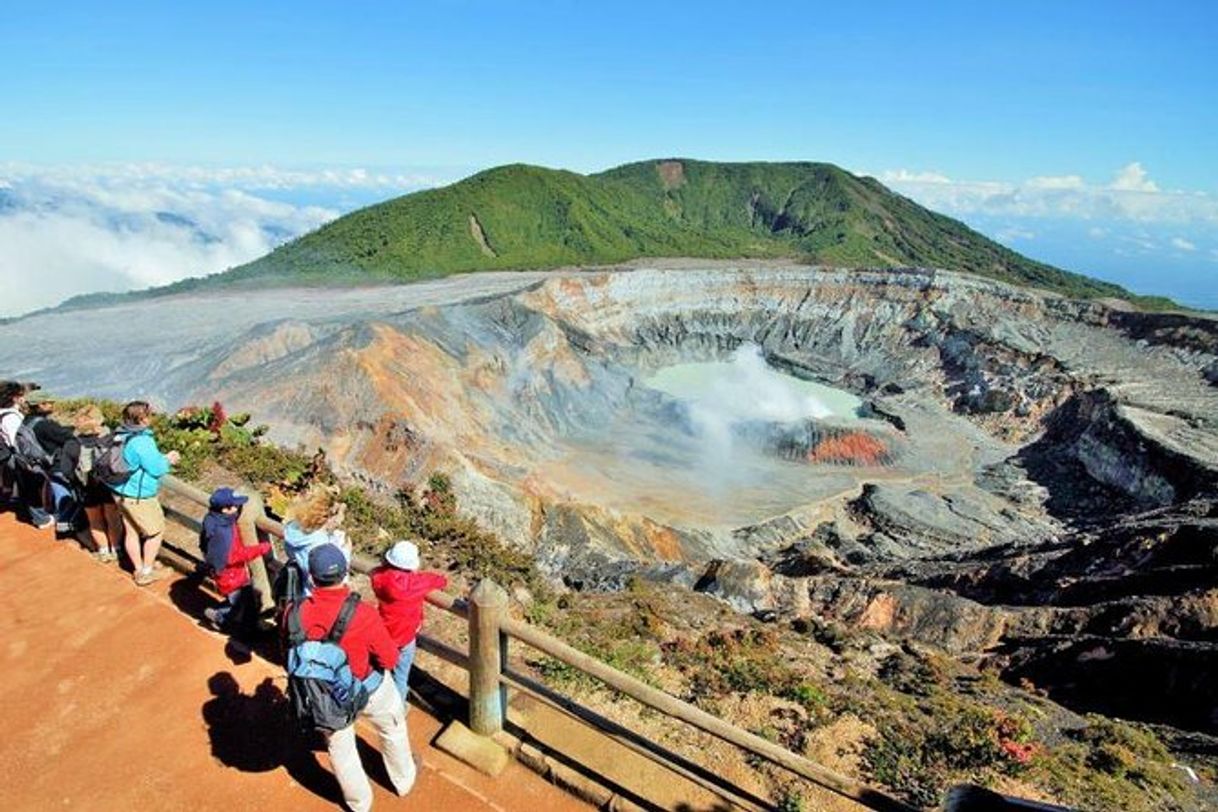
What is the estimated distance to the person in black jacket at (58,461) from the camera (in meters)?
9.10

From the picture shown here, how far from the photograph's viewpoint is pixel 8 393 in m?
9.48

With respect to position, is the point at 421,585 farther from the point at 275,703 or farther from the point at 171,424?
the point at 171,424

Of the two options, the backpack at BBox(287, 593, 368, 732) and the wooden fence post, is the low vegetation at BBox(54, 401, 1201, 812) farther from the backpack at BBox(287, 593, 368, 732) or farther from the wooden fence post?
the backpack at BBox(287, 593, 368, 732)

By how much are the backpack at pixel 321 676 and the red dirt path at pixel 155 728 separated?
1.38 meters

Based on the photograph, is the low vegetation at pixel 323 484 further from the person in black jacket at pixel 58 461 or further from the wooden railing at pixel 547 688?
the wooden railing at pixel 547 688

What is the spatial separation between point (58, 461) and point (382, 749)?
631 centimetres

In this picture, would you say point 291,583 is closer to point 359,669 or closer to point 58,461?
point 359,669

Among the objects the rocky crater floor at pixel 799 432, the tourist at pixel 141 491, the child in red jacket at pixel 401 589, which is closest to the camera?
the child in red jacket at pixel 401 589

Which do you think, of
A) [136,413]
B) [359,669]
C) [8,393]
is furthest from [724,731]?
[8,393]

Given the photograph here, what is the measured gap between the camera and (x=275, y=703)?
7.06m

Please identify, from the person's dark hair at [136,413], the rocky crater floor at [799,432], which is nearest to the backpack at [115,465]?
the person's dark hair at [136,413]

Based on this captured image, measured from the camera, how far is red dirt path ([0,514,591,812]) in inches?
239

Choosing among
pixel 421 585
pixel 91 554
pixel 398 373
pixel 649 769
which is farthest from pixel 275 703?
pixel 398 373

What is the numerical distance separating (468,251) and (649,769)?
8470cm
